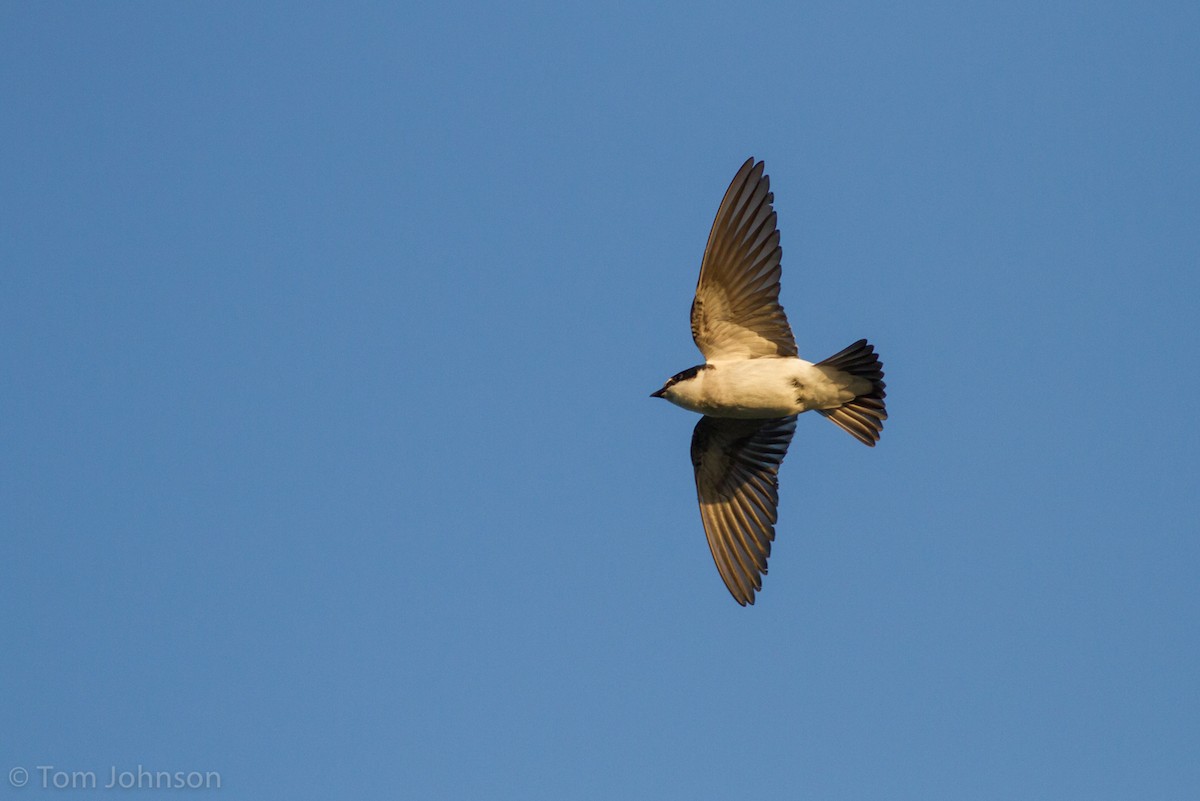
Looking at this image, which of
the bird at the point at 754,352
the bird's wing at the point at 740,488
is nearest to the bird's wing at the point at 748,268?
the bird at the point at 754,352

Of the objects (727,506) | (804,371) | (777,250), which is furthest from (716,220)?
(727,506)

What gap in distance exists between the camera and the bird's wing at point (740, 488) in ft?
32.3

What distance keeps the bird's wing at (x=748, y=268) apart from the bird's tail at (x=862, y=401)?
383mm

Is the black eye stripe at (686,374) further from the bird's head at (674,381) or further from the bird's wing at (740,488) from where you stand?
the bird's wing at (740,488)

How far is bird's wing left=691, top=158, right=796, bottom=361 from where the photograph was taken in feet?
30.1

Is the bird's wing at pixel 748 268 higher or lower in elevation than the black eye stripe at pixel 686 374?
higher

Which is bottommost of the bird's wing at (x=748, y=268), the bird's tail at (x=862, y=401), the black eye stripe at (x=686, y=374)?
the bird's tail at (x=862, y=401)

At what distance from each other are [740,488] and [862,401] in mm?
1236

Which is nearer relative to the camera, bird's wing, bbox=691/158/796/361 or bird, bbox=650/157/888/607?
bird, bbox=650/157/888/607

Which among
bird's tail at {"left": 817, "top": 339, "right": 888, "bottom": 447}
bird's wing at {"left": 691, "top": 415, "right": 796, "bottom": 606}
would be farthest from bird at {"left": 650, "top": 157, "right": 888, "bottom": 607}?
bird's wing at {"left": 691, "top": 415, "right": 796, "bottom": 606}

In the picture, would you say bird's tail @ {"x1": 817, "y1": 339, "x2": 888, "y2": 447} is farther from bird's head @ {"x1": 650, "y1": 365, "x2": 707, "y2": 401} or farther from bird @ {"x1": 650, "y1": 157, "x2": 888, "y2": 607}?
bird's head @ {"x1": 650, "y1": 365, "x2": 707, "y2": 401}

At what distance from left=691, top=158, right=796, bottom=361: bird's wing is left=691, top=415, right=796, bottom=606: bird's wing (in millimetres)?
819

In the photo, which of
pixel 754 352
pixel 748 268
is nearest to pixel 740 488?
pixel 754 352

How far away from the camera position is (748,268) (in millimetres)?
9211
